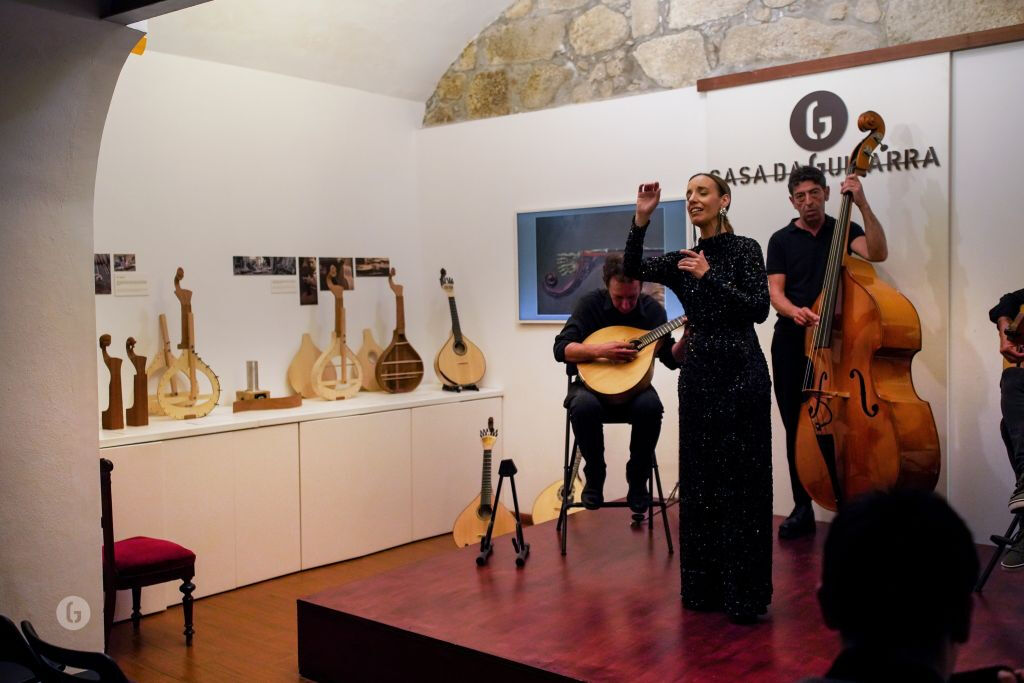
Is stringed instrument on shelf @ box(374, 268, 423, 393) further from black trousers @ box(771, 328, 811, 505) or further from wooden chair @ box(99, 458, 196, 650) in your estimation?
black trousers @ box(771, 328, 811, 505)

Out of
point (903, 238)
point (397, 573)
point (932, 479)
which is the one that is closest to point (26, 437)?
point (397, 573)

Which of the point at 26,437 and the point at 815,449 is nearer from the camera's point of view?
the point at 26,437

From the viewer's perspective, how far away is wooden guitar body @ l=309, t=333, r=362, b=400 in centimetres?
602

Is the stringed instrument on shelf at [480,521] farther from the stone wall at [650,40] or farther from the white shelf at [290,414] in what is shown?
the stone wall at [650,40]

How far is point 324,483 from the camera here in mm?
5566

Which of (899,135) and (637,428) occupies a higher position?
(899,135)

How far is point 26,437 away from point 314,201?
11.2 ft

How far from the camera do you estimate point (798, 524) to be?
4.85m

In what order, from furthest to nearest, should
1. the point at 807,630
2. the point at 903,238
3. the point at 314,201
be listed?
the point at 314,201 → the point at 903,238 → the point at 807,630

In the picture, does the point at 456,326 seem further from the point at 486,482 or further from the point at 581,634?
the point at 581,634

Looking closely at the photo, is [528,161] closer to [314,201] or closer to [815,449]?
[314,201]

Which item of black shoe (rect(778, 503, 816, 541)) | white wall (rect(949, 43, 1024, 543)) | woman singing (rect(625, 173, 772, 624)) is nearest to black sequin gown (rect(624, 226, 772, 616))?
woman singing (rect(625, 173, 772, 624))

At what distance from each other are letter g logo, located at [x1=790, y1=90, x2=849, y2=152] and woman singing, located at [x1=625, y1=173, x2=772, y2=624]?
168cm

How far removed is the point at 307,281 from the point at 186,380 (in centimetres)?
106
